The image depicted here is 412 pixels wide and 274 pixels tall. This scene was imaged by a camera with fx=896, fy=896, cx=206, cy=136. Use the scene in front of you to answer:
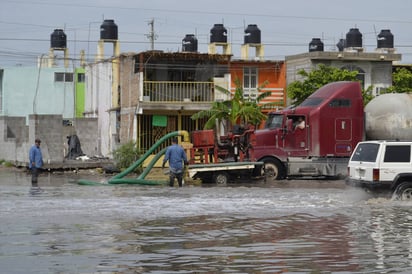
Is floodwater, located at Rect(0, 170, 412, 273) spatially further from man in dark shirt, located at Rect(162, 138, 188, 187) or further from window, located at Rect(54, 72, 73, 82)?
window, located at Rect(54, 72, 73, 82)

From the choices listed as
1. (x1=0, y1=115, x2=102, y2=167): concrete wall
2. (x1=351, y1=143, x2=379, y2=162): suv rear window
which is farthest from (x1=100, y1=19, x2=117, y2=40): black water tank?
(x1=351, y1=143, x2=379, y2=162): suv rear window

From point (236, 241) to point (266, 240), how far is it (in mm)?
571

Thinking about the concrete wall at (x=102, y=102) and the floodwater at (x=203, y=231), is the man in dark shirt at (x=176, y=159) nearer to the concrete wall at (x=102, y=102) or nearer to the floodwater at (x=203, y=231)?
the floodwater at (x=203, y=231)

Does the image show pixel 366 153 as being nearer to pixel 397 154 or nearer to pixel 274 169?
pixel 397 154

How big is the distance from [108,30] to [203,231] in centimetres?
4950

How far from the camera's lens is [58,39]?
76500 mm

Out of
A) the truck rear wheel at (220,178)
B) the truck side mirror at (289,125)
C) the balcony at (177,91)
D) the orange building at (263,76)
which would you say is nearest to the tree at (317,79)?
the orange building at (263,76)

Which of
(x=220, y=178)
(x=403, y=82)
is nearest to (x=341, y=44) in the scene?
(x=403, y=82)

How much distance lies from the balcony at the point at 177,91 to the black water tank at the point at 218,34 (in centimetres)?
1503

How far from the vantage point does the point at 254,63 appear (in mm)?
53438

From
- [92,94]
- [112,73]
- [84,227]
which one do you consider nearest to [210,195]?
[84,227]

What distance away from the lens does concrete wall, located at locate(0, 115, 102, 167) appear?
4209 cm

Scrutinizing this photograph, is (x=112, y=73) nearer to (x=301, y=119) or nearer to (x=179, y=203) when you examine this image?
(x=301, y=119)

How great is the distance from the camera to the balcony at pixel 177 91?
4797 centimetres
